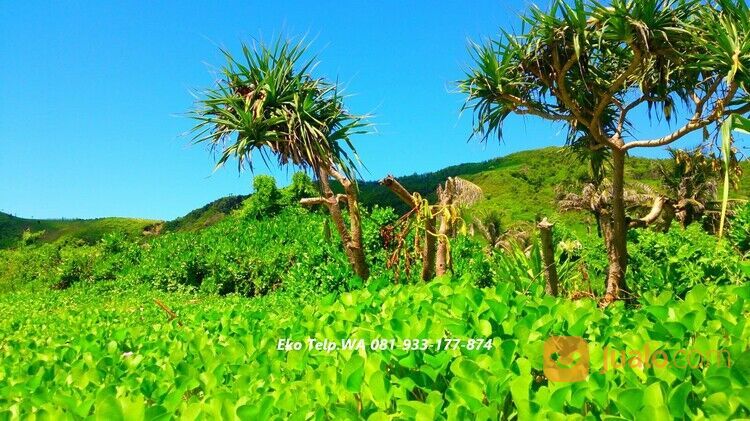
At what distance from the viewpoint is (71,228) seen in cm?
4803

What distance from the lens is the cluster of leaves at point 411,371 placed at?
1.42 metres

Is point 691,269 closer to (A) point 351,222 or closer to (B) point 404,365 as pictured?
(A) point 351,222

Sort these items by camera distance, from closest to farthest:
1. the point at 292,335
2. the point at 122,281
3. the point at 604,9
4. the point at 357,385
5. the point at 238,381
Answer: the point at 357,385, the point at 238,381, the point at 292,335, the point at 604,9, the point at 122,281

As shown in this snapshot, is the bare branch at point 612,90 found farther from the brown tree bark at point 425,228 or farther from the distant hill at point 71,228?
the distant hill at point 71,228

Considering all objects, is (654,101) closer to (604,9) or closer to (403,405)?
(604,9)

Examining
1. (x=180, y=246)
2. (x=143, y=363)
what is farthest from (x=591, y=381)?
(x=180, y=246)

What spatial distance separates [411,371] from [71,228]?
51.9m

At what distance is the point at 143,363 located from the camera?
2355 mm

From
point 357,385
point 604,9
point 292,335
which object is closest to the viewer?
point 357,385

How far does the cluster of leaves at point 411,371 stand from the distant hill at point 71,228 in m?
39.1

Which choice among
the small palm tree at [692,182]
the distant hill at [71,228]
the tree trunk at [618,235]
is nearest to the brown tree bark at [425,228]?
the tree trunk at [618,235]

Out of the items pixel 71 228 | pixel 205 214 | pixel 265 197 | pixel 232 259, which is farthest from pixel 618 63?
pixel 71 228

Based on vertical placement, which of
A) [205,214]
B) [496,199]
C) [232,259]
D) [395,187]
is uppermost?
[205,214]

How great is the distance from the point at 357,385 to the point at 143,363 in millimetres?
1122
